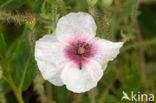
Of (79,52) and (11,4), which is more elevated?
(11,4)

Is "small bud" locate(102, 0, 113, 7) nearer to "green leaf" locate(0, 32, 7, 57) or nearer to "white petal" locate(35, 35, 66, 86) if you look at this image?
"white petal" locate(35, 35, 66, 86)

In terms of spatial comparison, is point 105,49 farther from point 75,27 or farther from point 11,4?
point 11,4

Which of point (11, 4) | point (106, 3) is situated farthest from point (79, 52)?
point (11, 4)

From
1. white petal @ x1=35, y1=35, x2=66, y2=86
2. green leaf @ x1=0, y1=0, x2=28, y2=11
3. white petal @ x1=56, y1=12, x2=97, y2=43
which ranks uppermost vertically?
green leaf @ x1=0, y1=0, x2=28, y2=11

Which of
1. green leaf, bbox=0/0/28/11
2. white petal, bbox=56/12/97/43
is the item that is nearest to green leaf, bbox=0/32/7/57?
green leaf, bbox=0/0/28/11

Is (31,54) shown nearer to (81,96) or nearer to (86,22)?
(86,22)

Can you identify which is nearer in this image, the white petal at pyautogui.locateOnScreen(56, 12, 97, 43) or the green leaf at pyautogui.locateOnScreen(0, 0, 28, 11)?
the white petal at pyautogui.locateOnScreen(56, 12, 97, 43)

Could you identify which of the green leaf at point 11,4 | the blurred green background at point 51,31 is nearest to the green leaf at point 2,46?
the blurred green background at point 51,31
